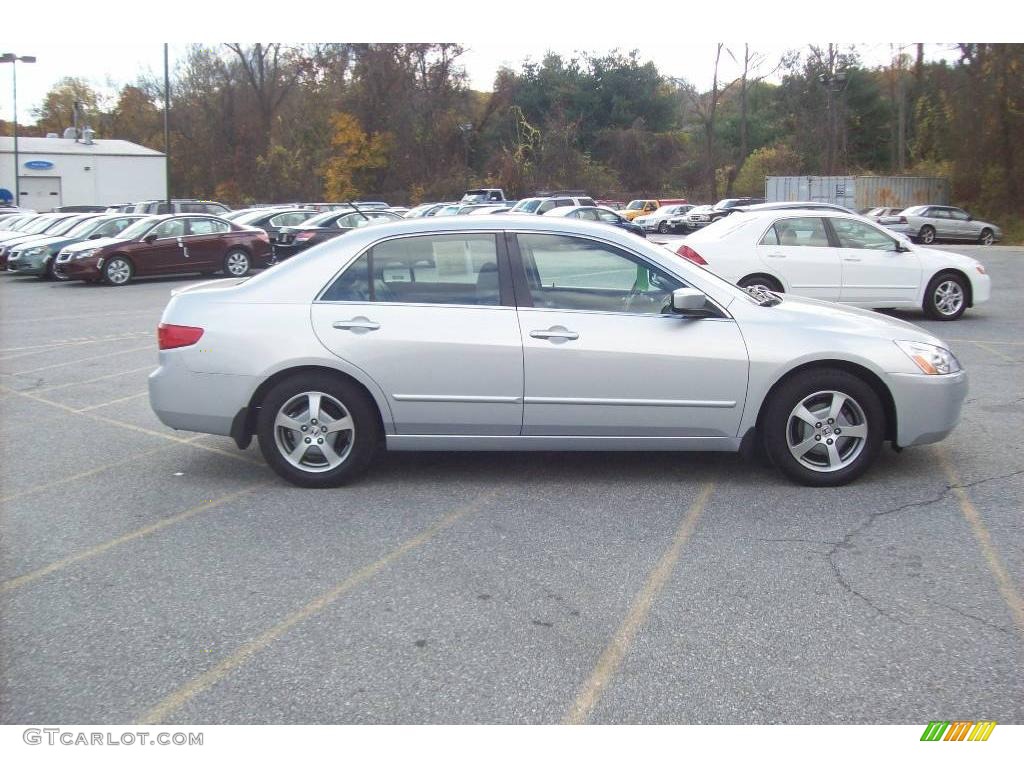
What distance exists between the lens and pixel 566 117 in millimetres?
66250

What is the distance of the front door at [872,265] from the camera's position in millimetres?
12781

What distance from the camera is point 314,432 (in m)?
5.84

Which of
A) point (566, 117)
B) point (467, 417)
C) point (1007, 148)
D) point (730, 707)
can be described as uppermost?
point (566, 117)

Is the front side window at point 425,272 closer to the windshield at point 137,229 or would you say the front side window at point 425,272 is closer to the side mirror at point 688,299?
the side mirror at point 688,299

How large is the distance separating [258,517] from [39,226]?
85.5 ft

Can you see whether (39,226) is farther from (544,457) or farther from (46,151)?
(46,151)

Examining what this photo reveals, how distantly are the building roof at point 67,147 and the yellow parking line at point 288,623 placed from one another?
59187mm

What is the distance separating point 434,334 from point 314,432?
920 mm

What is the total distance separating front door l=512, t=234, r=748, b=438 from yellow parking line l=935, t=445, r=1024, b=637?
1351 mm

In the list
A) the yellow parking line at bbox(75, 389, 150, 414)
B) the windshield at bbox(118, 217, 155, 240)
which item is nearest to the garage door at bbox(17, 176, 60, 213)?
the windshield at bbox(118, 217, 155, 240)

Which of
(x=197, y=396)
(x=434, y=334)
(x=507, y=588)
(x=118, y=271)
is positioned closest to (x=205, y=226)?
(x=118, y=271)

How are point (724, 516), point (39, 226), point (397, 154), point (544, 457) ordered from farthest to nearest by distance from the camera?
point (397, 154) < point (39, 226) < point (544, 457) < point (724, 516)

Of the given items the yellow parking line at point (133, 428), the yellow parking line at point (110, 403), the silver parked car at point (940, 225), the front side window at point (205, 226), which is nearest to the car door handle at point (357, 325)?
the yellow parking line at point (133, 428)

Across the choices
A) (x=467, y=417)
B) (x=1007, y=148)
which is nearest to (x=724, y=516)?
(x=467, y=417)
